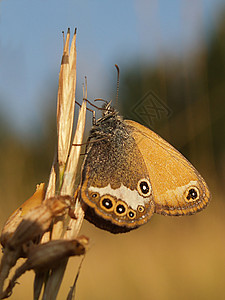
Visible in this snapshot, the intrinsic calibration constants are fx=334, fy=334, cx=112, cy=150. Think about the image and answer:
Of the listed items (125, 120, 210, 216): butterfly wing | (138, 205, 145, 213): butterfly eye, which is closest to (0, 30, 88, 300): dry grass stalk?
(138, 205, 145, 213): butterfly eye

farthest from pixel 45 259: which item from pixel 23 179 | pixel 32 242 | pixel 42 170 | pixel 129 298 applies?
pixel 42 170

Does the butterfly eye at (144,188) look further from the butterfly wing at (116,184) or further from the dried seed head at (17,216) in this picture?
the dried seed head at (17,216)

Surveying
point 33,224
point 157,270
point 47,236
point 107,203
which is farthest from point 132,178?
point 157,270

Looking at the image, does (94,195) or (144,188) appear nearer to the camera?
(94,195)

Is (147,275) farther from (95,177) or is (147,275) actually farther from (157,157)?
(95,177)

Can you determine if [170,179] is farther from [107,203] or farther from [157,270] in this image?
[157,270]

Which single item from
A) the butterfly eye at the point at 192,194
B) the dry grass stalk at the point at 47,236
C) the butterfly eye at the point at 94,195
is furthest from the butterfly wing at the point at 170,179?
the dry grass stalk at the point at 47,236
